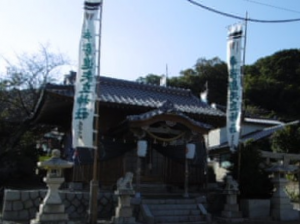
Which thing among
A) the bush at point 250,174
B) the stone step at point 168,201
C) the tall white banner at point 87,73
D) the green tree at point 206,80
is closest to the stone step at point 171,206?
the stone step at point 168,201

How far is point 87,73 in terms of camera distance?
11.0 m

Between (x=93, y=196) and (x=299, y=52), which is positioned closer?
(x=93, y=196)

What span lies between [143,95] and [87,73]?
6.01 metres

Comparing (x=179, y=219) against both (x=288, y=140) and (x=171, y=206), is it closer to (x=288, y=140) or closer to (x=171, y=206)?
(x=171, y=206)

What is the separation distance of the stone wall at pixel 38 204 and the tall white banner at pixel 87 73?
89.8 inches

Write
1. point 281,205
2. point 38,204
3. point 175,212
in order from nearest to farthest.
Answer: point 38,204
point 175,212
point 281,205

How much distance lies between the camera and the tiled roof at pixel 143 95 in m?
14.6

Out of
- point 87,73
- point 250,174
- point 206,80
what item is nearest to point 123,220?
point 87,73

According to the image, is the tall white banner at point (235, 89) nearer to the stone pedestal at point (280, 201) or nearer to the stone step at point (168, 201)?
the stone pedestal at point (280, 201)

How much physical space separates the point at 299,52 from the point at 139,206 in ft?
140

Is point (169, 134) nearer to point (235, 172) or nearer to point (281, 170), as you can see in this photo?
point (235, 172)

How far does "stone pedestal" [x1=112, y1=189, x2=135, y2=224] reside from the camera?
10.8m

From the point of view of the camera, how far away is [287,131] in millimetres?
21578

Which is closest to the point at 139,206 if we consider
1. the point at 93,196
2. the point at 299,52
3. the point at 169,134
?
the point at 93,196
